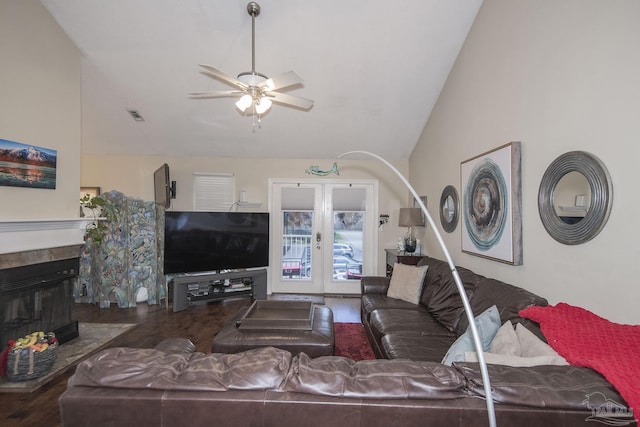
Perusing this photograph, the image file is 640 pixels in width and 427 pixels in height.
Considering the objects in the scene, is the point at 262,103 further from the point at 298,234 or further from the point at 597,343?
the point at 298,234

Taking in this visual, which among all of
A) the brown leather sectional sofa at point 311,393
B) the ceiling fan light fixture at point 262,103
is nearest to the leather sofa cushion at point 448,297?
the brown leather sectional sofa at point 311,393

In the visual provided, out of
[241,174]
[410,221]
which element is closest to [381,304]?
[410,221]

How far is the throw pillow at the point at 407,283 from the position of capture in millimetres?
3398

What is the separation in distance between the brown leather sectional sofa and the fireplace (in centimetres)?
254

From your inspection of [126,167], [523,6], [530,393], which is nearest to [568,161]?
[523,6]

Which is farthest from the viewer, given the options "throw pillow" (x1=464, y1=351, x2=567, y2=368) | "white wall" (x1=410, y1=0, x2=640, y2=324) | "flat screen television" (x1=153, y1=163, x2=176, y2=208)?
"flat screen television" (x1=153, y1=163, x2=176, y2=208)

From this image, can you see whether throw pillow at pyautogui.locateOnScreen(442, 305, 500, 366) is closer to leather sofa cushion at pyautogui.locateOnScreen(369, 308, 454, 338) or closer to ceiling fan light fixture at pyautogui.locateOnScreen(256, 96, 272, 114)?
leather sofa cushion at pyautogui.locateOnScreen(369, 308, 454, 338)

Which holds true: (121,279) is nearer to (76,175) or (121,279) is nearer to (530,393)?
(76,175)

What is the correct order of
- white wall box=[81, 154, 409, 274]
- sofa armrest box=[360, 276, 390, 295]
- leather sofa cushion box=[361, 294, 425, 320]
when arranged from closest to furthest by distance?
leather sofa cushion box=[361, 294, 425, 320]
sofa armrest box=[360, 276, 390, 295]
white wall box=[81, 154, 409, 274]

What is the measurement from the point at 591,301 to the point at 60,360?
436cm

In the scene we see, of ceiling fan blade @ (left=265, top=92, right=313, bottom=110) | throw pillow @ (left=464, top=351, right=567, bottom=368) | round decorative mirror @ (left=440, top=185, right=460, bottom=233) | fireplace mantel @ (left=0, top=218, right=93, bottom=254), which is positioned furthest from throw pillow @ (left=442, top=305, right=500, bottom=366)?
fireplace mantel @ (left=0, top=218, right=93, bottom=254)

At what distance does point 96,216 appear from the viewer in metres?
3.88

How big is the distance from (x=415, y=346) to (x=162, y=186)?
169 inches

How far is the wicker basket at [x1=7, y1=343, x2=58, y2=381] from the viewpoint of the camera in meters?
2.41
